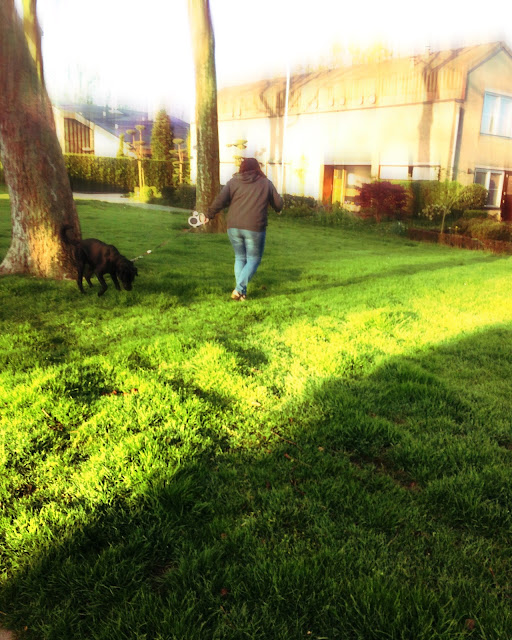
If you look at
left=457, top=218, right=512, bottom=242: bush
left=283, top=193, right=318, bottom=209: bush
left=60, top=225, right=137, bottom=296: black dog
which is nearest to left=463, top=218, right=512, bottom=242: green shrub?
left=457, top=218, right=512, bottom=242: bush

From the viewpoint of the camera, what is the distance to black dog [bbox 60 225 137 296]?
631cm

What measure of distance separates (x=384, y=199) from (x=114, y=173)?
18.4 meters

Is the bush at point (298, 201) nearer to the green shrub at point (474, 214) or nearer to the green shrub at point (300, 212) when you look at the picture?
the green shrub at point (300, 212)

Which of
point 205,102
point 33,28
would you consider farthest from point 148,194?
point 205,102

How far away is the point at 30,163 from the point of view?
641 centimetres

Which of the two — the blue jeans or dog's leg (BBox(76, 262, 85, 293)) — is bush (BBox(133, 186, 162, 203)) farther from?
the blue jeans

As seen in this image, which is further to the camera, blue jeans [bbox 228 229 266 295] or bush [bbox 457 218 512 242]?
bush [bbox 457 218 512 242]

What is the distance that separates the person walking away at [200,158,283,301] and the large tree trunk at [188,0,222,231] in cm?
769

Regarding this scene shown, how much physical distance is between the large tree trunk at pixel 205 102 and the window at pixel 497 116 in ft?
45.7

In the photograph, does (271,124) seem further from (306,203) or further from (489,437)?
(489,437)

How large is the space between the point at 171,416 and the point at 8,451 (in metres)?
0.99

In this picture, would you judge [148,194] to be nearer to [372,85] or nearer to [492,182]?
[372,85]

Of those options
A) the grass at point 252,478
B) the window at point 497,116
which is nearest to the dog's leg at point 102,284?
the grass at point 252,478

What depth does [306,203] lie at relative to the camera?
906 inches
